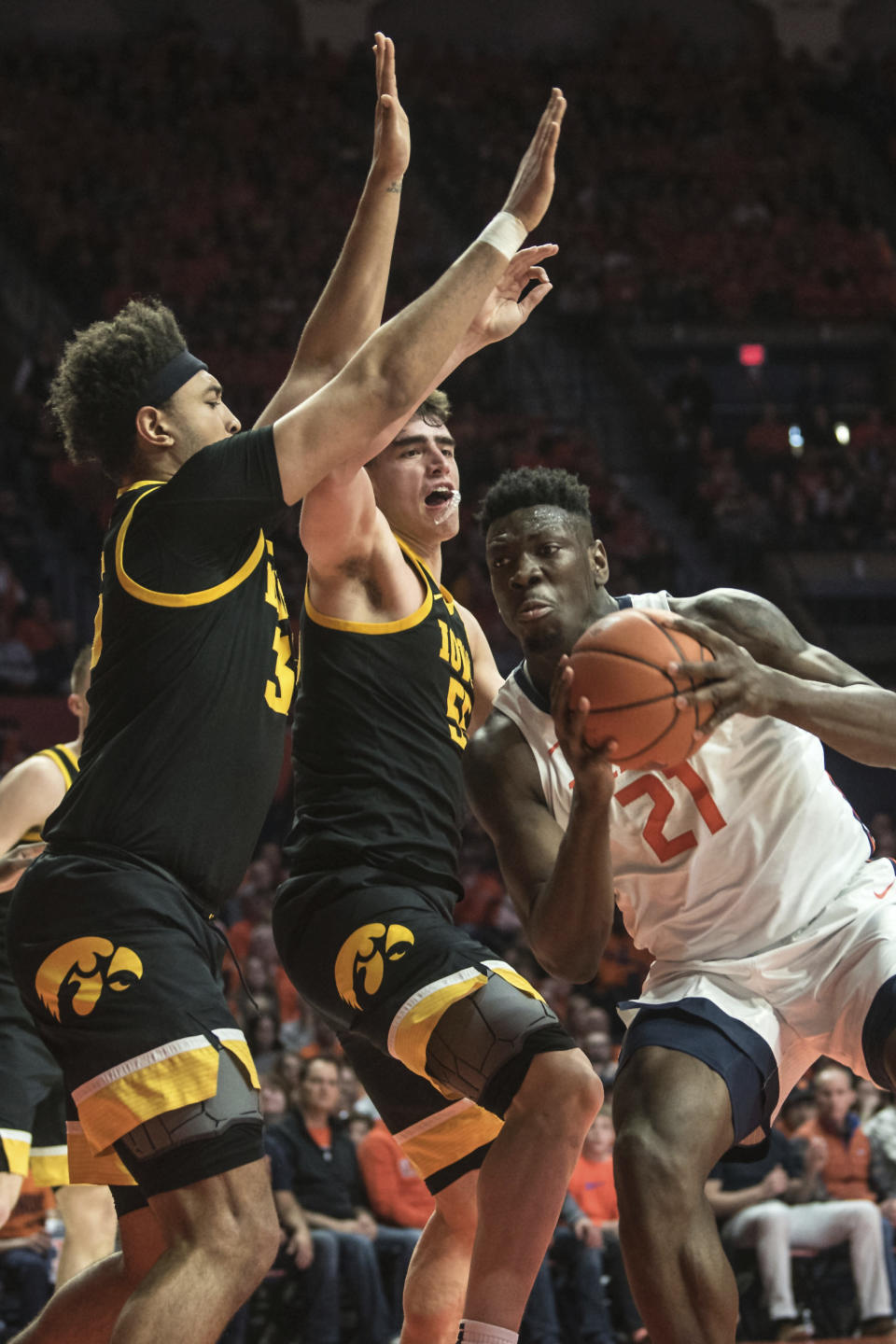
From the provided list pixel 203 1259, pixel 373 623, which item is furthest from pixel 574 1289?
pixel 203 1259

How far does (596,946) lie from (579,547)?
112 cm

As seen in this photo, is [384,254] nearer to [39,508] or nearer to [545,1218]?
[545,1218]

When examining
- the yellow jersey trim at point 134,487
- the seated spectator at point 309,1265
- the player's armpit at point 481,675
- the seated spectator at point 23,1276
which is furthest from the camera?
the seated spectator at point 309,1265

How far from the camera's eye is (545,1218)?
3305mm

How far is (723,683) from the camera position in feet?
10.2

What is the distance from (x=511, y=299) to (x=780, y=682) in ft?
5.14

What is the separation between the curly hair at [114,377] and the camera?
3582 mm

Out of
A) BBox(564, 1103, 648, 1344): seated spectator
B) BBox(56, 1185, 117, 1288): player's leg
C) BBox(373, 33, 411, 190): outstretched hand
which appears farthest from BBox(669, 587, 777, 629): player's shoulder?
BBox(564, 1103, 648, 1344): seated spectator

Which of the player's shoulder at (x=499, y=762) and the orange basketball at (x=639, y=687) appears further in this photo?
the player's shoulder at (x=499, y=762)

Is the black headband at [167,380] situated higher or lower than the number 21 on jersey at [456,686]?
higher

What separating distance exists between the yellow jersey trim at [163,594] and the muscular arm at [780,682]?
1.00 m

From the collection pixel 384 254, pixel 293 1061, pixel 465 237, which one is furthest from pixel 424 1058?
pixel 465 237

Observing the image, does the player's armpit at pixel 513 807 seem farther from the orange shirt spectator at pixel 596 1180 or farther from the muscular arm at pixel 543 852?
the orange shirt spectator at pixel 596 1180

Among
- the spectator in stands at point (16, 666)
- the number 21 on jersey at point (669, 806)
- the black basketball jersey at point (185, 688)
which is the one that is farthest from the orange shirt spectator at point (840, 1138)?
the spectator in stands at point (16, 666)
